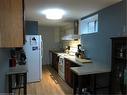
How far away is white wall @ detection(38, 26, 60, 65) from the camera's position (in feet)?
24.4

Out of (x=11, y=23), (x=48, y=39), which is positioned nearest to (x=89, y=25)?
(x=11, y=23)

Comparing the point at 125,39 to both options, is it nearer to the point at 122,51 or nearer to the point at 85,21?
the point at 122,51

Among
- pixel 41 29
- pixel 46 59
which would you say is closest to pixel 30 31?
pixel 41 29

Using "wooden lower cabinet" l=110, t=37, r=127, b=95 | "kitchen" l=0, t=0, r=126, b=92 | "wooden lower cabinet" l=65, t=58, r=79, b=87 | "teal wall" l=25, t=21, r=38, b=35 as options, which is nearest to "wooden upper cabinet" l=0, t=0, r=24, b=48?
"kitchen" l=0, t=0, r=126, b=92

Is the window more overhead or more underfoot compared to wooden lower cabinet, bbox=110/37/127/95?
more overhead

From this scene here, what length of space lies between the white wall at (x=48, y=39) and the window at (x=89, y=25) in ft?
9.84

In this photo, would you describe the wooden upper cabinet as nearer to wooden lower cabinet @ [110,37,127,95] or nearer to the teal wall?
wooden lower cabinet @ [110,37,127,95]

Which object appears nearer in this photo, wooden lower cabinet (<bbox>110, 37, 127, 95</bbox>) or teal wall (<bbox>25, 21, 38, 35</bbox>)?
wooden lower cabinet (<bbox>110, 37, 127, 95</bbox>)

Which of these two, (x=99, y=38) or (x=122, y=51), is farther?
(x=99, y=38)

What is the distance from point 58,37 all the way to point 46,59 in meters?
1.32

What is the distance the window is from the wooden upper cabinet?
2244mm

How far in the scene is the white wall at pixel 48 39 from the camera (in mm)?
7451

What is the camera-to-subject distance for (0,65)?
2.69m

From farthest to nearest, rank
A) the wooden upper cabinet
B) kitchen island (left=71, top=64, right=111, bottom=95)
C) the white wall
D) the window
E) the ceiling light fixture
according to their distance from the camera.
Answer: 1. the white wall
2. the window
3. the ceiling light fixture
4. kitchen island (left=71, top=64, right=111, bottom=95)
5. the wooden upper cabinet
